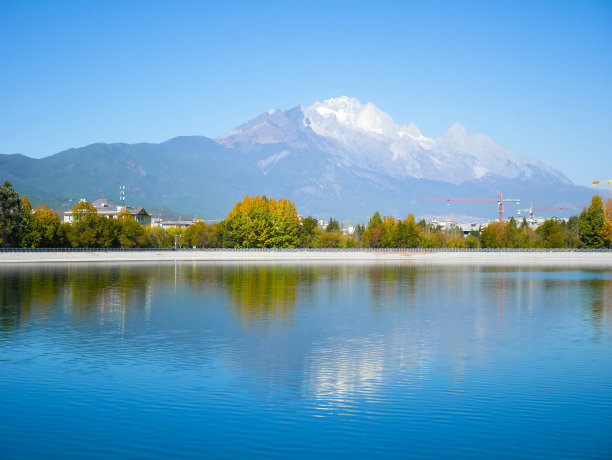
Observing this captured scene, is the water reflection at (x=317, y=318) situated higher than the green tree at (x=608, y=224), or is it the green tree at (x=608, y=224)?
the green tree at (x=608, y=224)

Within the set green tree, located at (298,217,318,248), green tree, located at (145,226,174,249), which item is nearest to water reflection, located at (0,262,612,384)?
green tree, located at (298,217,318,248)

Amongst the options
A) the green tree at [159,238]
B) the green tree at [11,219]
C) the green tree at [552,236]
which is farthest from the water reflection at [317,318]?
the green tree at [552,236]

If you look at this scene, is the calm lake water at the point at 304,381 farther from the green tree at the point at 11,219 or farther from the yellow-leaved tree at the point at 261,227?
the yellow-leaved tree at the point at 261,227

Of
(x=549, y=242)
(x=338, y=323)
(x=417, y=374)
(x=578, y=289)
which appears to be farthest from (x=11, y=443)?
(x=549, y=242)

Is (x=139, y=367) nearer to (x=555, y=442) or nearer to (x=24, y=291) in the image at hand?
(x=555, y=442)

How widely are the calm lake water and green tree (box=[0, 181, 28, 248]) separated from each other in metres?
53.7

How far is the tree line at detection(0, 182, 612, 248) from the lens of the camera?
80438 millimetres

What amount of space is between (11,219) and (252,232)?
33303mm

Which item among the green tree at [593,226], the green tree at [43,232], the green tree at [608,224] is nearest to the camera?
the green tree at [43,232]

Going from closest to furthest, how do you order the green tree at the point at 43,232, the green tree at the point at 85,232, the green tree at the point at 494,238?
the green tree at the point at 43,232 → the green tree at the point at 85,232 → the green tree at the point at 494,238

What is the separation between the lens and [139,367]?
53.4 ft

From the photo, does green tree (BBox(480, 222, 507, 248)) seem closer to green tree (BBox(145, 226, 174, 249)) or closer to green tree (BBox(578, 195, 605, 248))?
green tree (BBox(578, 195, 605, 248))

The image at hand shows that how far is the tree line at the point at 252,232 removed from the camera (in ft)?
264

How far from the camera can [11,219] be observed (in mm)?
78562
